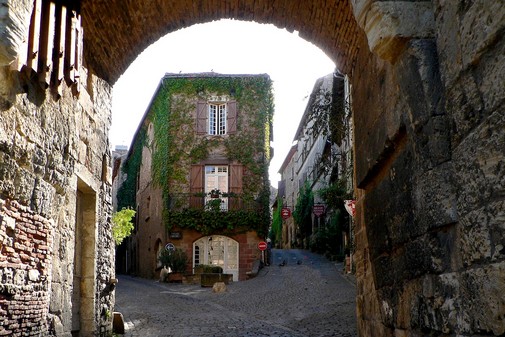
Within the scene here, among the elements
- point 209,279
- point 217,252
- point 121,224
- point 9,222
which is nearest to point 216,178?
point 217,252

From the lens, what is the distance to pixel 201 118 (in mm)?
24844

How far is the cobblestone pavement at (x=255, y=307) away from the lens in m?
A: 9.84

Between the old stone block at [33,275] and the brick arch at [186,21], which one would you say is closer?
the old stone block at [33,275]

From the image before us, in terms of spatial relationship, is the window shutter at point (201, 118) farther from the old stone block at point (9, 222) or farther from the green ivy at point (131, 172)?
the old stone block at point (9, 222)

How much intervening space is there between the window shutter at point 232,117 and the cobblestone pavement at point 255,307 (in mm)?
6287

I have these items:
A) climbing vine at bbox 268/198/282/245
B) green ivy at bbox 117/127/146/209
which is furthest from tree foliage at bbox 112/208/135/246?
climbing vine at bbox 268/198/282/245

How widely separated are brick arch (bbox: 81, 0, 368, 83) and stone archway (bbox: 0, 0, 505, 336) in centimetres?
2

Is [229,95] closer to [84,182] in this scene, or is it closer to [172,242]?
[172,242]

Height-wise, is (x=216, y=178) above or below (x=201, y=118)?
below

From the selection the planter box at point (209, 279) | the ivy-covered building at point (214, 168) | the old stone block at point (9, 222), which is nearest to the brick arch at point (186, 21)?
the old stone block at point (9, 222)

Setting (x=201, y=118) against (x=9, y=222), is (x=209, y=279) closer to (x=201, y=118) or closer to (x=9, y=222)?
(x=201, y=118)

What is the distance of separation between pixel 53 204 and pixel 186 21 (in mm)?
2719

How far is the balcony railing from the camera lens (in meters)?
23.8

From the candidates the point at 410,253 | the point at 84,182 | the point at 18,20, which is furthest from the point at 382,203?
the point at 84,182
